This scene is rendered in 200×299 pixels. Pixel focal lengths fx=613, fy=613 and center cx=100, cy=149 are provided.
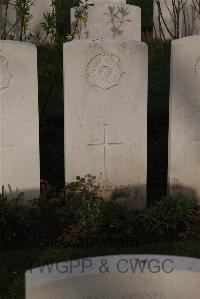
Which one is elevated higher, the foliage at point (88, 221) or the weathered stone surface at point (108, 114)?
the weathered stone surface at point (108, 114)

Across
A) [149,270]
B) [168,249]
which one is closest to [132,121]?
[168,249]

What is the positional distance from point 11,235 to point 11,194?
49 centimetres

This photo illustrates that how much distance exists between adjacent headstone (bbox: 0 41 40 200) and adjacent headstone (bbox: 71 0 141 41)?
392cm

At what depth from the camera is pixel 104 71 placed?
4.74 meters

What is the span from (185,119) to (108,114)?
633 millimetres

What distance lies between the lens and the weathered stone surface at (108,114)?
4.74m

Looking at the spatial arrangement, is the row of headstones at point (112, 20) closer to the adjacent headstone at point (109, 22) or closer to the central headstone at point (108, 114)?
the adjacent headstone at point (109, 22)

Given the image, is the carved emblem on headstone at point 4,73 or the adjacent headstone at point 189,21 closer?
the carved emblem on headstone at point 4,73

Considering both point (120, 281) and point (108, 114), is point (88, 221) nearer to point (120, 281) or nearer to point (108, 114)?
point (108, 114)

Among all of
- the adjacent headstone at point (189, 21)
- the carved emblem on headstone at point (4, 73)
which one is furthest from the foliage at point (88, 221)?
the adjacent headstone at point (189, 21)

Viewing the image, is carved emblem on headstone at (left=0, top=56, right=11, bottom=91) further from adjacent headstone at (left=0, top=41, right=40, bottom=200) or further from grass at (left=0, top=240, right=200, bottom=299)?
grass at (left=0, top=240, right=200, bottom=299)

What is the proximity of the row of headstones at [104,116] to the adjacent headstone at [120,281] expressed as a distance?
277 centimetres

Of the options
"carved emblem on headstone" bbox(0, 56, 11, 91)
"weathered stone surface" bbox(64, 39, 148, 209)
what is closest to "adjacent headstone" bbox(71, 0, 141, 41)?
"weathered stone surface" bbox(64, 39, 148, 209)

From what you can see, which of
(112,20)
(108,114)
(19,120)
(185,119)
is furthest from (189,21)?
(19,120)
